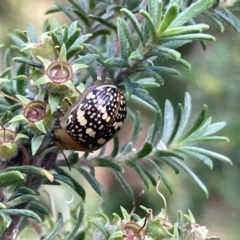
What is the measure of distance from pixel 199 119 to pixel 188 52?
1.75 metres

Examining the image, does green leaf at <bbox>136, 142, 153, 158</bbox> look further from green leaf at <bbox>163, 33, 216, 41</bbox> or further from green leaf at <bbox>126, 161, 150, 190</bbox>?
green leaf at <bbox>163, 33, 216, 41</bbox>

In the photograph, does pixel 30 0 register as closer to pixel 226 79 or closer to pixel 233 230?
pixel 226 79

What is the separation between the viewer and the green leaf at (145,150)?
1.07 m

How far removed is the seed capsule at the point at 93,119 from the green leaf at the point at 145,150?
7cm

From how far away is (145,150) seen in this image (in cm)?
109

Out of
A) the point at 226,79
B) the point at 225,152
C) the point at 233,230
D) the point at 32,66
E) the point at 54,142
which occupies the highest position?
the point at 32,66

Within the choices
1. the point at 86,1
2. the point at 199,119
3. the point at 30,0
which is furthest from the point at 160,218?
the point at 30,0

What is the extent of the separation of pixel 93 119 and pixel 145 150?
13 cm

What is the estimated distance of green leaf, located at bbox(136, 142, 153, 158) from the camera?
107 cm

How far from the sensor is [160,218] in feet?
3.00

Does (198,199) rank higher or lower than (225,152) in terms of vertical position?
lower

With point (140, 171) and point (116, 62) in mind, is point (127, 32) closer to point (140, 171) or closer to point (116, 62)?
point (116, 62)

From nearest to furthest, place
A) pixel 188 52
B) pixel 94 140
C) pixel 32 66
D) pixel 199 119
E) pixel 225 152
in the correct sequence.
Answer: pixel 32 66
pixel 94 140
pixel 199 119
pixel 225 152
pixel 188 52

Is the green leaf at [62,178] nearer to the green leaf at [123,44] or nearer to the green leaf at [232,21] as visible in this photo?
the green leaf at [123,44]
